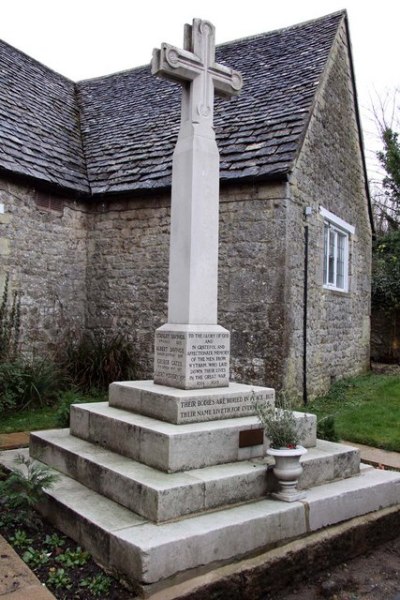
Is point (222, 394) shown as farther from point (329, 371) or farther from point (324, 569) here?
point (329, 371)

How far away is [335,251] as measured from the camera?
10.9m

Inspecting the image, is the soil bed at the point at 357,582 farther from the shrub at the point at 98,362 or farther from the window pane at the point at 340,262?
the window pane at the point at 340,262

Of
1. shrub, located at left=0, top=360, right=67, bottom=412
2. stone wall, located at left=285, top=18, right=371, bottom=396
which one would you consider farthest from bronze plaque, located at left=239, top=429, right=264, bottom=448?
shrub, located at left=0, top=360, right=67, bottom=412

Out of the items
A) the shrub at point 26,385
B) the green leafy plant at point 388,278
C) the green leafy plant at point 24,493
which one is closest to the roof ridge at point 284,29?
the green leafy plant at point 388,278

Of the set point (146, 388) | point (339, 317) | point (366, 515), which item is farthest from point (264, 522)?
point (339, 317)

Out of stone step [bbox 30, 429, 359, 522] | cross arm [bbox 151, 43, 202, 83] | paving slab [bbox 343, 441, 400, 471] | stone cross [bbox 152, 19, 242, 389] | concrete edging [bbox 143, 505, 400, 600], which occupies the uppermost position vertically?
cross arm [bbox 151, 43, 202, 83]

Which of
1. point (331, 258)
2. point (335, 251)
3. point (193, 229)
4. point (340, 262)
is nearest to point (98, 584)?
point (193, 229)

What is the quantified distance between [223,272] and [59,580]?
625 centimetres

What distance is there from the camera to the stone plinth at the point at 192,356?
14.5ft

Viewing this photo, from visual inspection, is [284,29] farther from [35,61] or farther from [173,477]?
[173,477]

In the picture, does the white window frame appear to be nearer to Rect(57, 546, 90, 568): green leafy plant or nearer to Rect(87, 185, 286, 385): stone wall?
Rect(87, 185, 286, 385): stone wall

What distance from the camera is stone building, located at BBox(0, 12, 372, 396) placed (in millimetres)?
8406

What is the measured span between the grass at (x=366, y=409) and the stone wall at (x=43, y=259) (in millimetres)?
4983

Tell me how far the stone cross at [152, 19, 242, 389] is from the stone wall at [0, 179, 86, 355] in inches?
202
